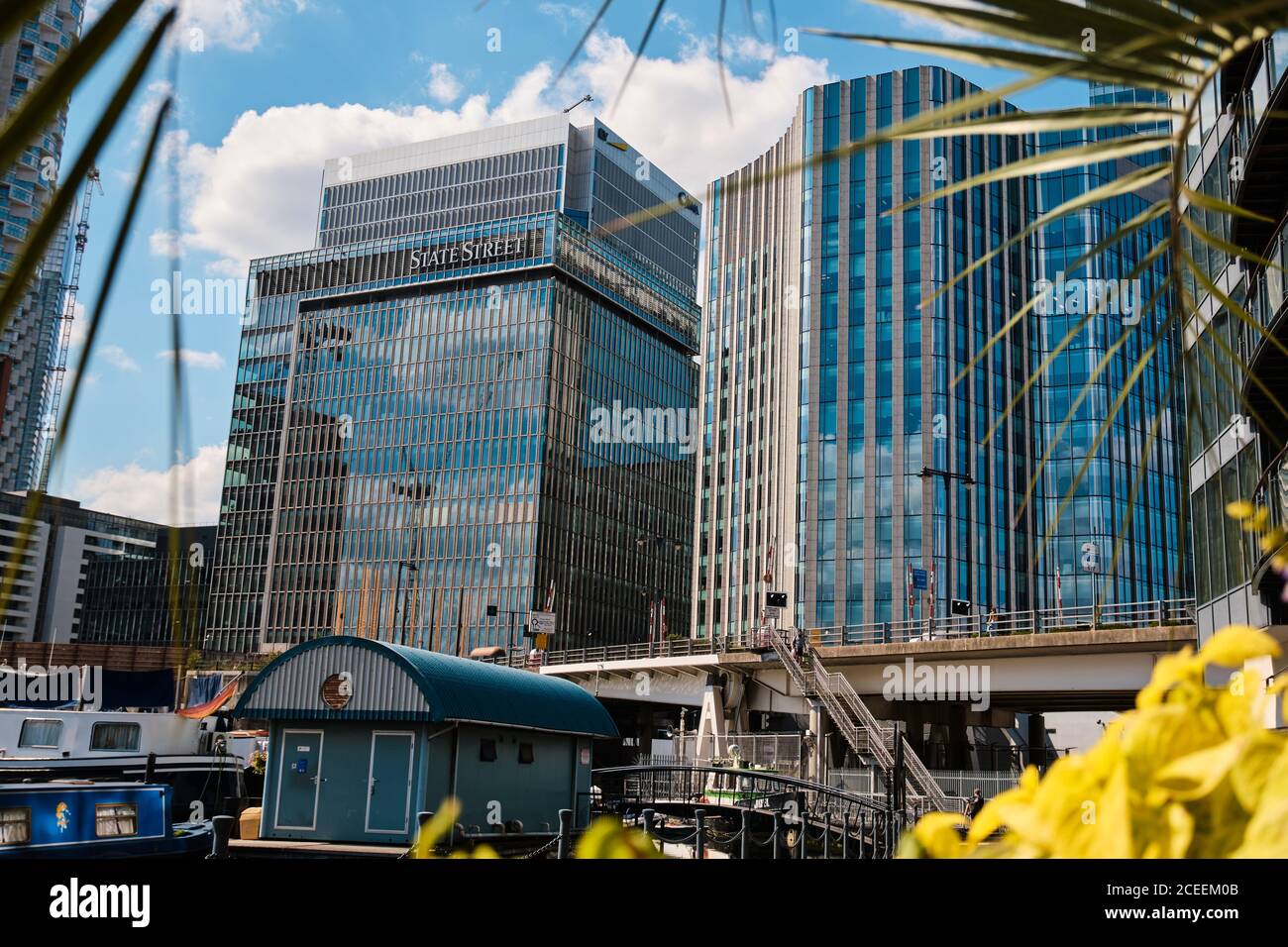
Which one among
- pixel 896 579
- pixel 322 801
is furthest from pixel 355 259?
pixel 322 801

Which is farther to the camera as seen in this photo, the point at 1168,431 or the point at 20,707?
the point at 1168,431

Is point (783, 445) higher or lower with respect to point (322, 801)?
higher

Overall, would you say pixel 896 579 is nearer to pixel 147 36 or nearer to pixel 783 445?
pixel 783 445

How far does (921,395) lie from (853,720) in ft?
152

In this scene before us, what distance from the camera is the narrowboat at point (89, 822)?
14.8 metres

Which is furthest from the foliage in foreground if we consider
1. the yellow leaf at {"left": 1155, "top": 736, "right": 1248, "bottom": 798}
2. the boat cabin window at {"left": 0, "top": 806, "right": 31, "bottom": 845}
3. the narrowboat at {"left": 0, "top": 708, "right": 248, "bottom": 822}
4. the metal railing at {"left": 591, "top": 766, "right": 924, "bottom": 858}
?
the narrowboat at {"left": 0, "top": 708, "right": 248, "bottom": 822}

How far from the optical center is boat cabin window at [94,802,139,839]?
647 inches

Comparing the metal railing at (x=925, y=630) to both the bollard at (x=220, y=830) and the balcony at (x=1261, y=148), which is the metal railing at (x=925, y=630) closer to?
the balcony at (x=1261, y=148)

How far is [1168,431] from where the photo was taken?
9806 cm

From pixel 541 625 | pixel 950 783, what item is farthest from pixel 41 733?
pixel 541 625

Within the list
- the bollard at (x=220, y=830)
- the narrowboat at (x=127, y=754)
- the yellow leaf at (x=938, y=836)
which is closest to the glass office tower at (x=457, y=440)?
the narrowboat at (x=127, y=754)
